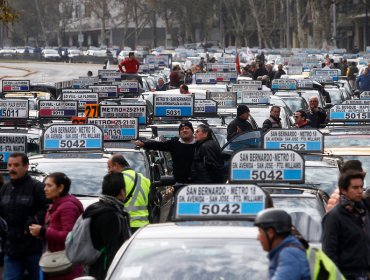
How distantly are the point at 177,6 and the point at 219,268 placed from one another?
12195 centimetres

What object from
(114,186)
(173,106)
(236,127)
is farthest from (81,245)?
(173,106)

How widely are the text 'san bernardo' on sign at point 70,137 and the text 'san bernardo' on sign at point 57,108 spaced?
645 cm

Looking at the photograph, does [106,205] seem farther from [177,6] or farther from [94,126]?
[177,6]

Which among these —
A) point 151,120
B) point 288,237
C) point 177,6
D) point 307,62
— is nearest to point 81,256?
point 288,237

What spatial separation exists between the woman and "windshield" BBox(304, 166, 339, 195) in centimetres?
398

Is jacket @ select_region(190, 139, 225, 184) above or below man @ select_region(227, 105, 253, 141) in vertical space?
below

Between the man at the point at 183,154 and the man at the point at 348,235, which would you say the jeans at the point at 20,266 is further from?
the man at the point at 183,154

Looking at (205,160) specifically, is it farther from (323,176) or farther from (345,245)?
(345,245)

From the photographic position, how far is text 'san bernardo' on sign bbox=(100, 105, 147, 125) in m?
21.2

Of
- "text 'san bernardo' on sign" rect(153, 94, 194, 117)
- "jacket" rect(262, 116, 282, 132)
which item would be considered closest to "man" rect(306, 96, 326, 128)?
"jacket" rect(262, 116, 282, 132)

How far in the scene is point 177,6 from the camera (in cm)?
12912

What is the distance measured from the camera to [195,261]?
8.00 meters

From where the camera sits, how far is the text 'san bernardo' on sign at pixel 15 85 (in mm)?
32844

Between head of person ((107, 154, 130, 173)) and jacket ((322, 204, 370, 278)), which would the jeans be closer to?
head of person ((107, 154, 130, 173))
